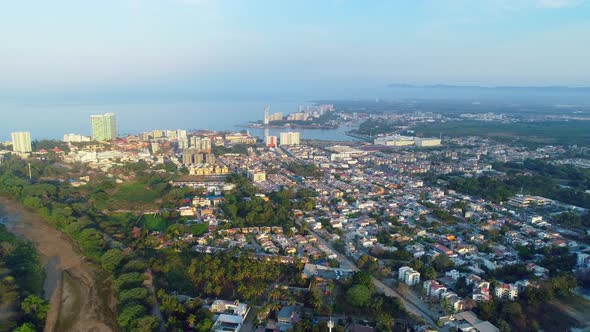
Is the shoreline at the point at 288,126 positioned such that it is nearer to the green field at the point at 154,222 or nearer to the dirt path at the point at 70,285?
the green field at the point at 154,222

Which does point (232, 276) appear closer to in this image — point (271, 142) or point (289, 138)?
point (271, 142)

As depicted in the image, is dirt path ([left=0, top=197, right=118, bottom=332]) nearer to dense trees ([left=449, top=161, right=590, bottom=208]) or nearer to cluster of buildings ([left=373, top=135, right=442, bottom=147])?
dense trees ([left=449, top=161, right=590, bottom=208])

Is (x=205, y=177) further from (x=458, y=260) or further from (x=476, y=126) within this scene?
(x=476, y=126)

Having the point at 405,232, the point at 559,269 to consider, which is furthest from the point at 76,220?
the point at 559,269

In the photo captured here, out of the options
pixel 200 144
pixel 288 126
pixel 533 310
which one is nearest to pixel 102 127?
pixel 200 144

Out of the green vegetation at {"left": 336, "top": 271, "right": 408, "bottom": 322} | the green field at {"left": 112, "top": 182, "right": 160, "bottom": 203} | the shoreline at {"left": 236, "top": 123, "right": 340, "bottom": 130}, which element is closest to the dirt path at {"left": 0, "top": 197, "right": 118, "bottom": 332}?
the green field at {"left": 112, "top": 182, "right": 160, "bottom": 203}

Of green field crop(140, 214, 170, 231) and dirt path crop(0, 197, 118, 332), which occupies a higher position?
green field crop(140, 214, 170, 231)
